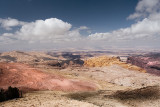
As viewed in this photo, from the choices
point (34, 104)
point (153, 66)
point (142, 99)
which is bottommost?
point (153, 66)

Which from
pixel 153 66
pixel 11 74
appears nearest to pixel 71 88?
pixel 11 74

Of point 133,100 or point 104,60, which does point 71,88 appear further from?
point 104,60

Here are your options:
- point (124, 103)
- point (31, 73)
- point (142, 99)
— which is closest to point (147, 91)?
point (142, 99)

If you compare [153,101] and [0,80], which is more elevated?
[0,80]

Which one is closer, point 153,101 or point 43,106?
point 43,106

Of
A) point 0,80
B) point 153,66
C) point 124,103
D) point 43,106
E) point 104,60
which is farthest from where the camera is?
point 153,66

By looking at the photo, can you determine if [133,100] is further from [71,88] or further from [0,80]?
[0,80]

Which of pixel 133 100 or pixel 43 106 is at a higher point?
pixel 43 106

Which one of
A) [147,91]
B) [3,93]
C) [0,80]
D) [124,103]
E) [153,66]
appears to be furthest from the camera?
[153,66]

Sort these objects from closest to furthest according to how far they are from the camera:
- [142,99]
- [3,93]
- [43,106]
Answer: [43,106] → [3,93] → [142,99]
